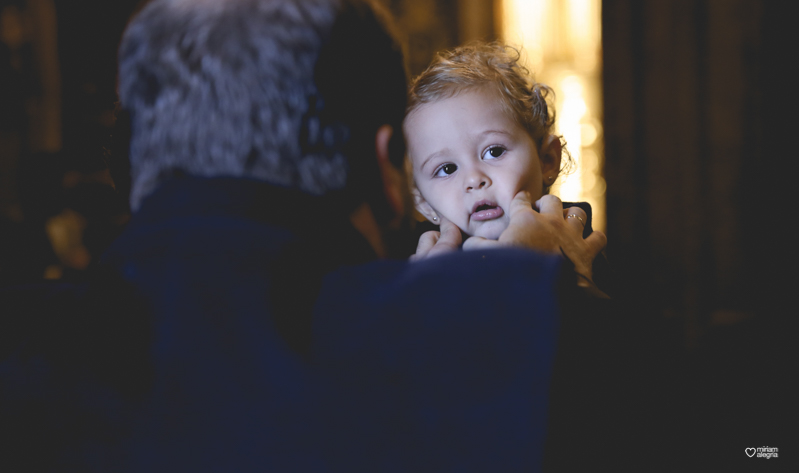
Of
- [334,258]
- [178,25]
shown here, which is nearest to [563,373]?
[334,258]

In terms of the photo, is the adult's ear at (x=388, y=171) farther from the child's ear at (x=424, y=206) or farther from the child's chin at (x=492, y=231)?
the child's ear at (x=424, y=206)

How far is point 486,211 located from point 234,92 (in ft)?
1.96

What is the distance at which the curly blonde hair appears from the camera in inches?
43.9

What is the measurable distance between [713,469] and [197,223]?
7.47 ft

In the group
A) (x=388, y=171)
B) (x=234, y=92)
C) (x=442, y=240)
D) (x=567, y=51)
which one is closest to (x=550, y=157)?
(x=442, y=240)

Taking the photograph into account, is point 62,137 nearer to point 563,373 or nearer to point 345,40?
point 345,40

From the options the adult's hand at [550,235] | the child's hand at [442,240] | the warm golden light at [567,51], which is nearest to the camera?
the adult's hand at [550,235]

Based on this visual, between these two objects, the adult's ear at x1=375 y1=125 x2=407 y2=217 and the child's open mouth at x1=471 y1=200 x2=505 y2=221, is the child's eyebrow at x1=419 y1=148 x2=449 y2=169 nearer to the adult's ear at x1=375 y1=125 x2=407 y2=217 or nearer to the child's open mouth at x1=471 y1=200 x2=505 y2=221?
the child's open mouth at x1=471 y1=200 x2=505 y2=221

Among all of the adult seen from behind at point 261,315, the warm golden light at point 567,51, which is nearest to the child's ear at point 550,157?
the adult seen from behind at point 261,315

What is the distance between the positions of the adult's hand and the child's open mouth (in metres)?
0.07

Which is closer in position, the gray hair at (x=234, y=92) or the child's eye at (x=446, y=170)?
the gray hair at (x=234, y=92)

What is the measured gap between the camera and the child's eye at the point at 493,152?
1.06m

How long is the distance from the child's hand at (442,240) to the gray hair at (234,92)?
0.42 m

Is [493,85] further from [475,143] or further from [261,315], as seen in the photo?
[261,315]
